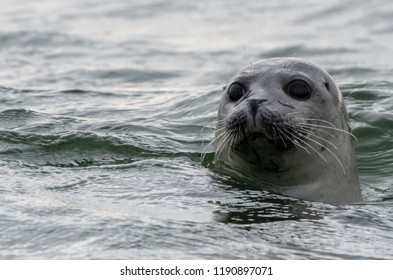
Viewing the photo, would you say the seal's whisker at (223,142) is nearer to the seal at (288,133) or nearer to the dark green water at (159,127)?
the seal at (288,133)

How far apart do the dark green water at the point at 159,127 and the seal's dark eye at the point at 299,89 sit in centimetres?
71

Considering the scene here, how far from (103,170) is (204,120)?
252 centimetres

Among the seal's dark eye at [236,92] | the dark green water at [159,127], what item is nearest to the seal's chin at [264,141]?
the dark green water at [159,127]

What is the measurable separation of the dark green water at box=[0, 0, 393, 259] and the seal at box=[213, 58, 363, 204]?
216 millimetres

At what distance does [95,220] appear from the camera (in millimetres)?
5918

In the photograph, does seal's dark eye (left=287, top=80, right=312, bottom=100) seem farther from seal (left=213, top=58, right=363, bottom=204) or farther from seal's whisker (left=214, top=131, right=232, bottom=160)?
seal's whisker (left=214, top=131, right=232, bottom=160)

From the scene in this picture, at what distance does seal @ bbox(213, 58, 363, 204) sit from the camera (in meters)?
6.54

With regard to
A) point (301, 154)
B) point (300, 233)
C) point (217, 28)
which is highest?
point (217, 28)

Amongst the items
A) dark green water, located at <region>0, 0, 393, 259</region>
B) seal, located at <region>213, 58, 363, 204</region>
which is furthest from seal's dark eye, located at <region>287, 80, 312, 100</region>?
dark green water, located at <region>0, 0, 393, 259</region>

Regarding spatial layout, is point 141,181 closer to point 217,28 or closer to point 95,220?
point 95,220

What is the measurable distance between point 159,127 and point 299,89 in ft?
8.73

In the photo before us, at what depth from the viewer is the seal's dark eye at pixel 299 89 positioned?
22.5 ft

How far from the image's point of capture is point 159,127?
9.32m

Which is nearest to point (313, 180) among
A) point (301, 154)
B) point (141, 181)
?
point (301, 154)
